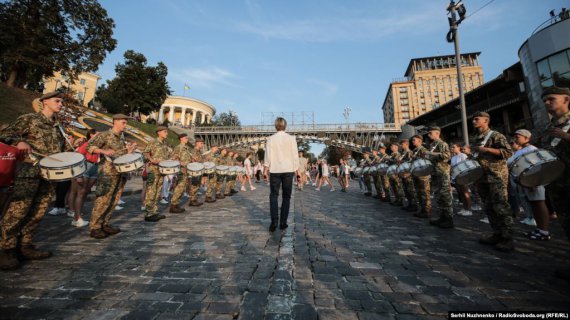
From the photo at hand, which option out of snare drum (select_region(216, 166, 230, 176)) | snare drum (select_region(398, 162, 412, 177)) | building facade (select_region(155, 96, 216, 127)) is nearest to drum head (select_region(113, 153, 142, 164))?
snare drum (select_region(216, 166, 230, 176))

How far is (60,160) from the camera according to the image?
3.37 metres

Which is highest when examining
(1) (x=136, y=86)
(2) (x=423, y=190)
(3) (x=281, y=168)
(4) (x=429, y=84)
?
(4) (x=429, y=84)

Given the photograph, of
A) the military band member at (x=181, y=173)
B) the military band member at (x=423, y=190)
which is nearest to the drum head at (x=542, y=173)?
the military band member at (x=423, y=190)

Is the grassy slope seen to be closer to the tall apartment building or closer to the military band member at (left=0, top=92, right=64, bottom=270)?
the military band member at (left=0, top=92, right=64, bottom=270)

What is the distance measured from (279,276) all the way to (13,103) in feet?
102

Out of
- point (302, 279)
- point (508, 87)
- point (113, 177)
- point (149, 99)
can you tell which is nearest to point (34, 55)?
point (149, 99)

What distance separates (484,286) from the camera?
2400 mm

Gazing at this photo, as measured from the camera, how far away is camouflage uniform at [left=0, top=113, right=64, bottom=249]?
10.2 ft

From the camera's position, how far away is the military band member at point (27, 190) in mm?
3062

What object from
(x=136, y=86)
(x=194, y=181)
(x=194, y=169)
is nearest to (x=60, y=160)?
(x=194, y=169)

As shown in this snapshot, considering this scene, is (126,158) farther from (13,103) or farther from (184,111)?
(184,111)

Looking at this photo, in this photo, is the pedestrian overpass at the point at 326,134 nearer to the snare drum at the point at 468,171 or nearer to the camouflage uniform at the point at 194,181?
the camouflage uniform at the point at 194,181

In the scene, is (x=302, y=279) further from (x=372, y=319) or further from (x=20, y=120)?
(x=20, y=120)

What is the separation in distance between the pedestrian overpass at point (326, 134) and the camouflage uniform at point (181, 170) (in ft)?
149
